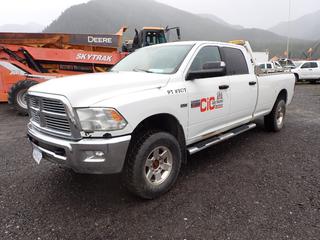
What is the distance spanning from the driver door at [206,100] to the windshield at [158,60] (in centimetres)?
22

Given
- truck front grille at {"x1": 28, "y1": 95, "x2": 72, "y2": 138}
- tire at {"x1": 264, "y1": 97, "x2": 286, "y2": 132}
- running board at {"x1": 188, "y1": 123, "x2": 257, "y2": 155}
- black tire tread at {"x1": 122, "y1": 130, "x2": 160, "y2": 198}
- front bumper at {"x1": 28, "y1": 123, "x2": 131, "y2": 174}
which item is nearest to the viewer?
front bumper at {"x1": 28, "y1": 123, "x2": 131, "y2": 174}

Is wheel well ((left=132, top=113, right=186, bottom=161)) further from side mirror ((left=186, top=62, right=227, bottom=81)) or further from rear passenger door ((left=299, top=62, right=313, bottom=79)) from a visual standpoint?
rear passenger door ((left=299, top=62, right=313, bottom=79))

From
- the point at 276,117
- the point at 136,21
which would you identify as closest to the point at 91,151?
the point at 276,117

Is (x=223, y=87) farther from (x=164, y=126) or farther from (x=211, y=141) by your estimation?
(x=164, y=126)

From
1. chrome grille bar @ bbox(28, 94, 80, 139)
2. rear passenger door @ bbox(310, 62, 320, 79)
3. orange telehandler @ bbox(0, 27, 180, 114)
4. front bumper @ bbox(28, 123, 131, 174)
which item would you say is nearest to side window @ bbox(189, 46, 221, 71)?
front bumper @ bbox(28, 123, 131, 174)

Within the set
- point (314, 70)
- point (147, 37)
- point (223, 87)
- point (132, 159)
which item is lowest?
point (314, 70)

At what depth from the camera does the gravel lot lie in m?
2.62

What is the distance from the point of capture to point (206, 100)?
143 inches

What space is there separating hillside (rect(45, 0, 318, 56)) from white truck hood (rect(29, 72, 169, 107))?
10997 cm

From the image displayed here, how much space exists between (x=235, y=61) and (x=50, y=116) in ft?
10.3

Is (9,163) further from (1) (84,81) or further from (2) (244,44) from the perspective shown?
(2) (244,44)

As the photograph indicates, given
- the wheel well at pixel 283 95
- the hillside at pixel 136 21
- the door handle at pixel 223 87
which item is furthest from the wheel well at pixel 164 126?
the hillside at pixel 136 21

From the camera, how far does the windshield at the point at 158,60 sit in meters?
3.53

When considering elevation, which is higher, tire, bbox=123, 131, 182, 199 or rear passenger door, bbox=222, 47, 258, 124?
rear passenger door, bbox=222, 47, 258, 124
